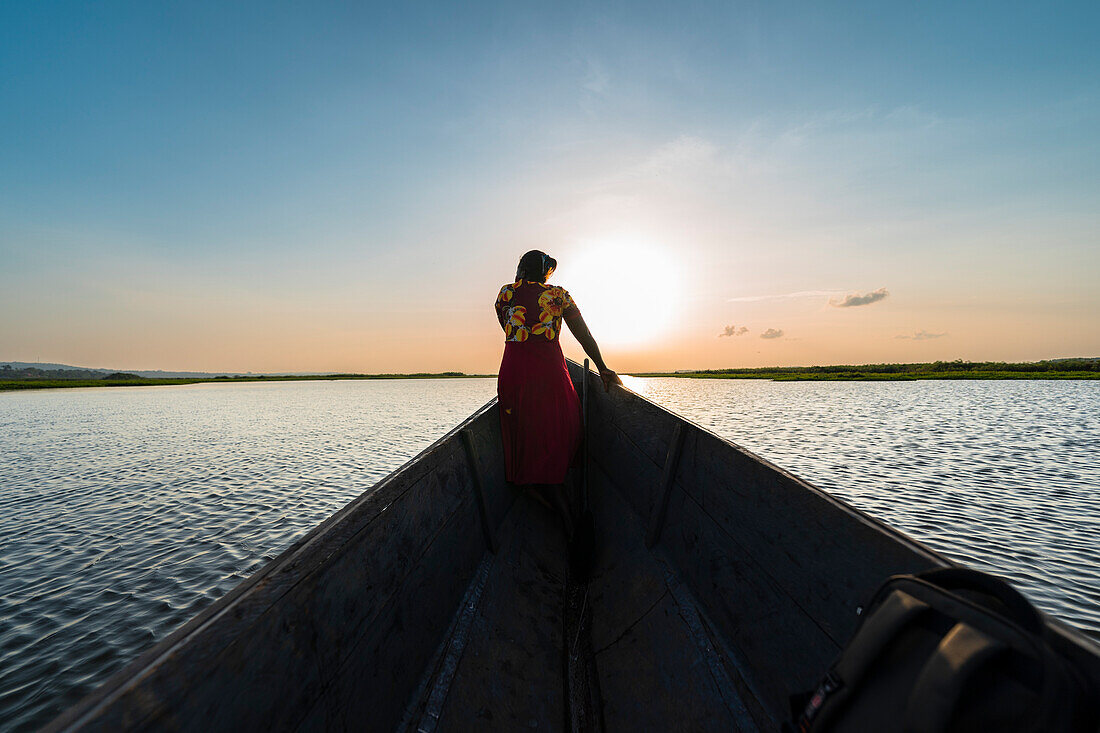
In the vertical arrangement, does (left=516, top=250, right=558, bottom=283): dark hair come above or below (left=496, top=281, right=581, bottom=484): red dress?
above

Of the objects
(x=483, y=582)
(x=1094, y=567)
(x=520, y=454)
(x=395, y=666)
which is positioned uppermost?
(x=520, y=454)

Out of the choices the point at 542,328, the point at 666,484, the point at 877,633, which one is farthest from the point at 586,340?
the point at 877,633

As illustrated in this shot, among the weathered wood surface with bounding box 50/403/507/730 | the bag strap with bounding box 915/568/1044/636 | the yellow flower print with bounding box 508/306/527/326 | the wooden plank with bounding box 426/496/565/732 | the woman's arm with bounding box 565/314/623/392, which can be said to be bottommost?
the wooden plank with bounding box 426/496/565/732

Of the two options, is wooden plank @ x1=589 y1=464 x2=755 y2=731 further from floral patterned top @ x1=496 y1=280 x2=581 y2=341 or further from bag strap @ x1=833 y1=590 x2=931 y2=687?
floral patterned top @ x1=496 y1=280 x2=581 y2=341

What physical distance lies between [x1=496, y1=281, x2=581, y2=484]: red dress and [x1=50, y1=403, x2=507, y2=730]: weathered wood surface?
1294 millimetres

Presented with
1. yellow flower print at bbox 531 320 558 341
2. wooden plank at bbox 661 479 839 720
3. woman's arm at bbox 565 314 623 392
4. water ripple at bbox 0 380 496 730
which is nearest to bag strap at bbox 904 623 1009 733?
wooden plank at bbox 661 479 839 720

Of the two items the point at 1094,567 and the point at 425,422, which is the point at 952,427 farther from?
the point at 425,422

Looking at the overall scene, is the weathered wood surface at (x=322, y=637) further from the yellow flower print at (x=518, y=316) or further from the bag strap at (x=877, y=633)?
the yellow flower print at (x=518, y=316)

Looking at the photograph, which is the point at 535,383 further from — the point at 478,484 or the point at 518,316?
the point at 478,484

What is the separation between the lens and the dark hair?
4020 mm

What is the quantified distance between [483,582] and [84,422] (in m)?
30.0

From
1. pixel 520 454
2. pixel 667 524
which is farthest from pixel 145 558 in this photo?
pixel 667 524

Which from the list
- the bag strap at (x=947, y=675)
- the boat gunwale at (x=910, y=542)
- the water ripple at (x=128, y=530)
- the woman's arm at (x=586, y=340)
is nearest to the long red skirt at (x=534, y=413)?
the woman's arm at (x=586, y=340)

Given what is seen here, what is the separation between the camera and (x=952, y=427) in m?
17.0
